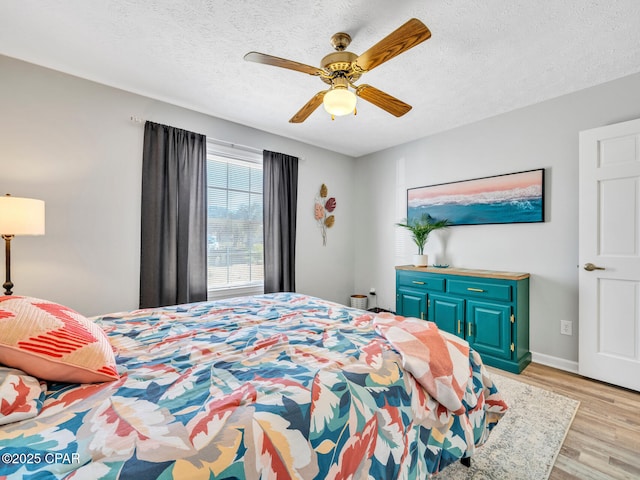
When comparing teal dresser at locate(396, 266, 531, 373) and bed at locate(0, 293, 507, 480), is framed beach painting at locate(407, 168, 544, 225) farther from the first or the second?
bed at locate(0, 293, 507, 480)

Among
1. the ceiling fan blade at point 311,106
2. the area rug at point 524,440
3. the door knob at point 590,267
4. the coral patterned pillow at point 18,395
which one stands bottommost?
the area rug at point 524,440

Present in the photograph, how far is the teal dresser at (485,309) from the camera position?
2.70 metres

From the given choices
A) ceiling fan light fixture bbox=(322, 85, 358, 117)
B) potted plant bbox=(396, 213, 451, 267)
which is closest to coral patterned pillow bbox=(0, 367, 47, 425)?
ceiling fan light fixture bbox=(322, 85, 358, 117)

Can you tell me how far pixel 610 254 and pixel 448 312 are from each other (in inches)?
56.3

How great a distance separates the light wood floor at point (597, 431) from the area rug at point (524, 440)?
5 cm

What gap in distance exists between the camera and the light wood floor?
1.53m

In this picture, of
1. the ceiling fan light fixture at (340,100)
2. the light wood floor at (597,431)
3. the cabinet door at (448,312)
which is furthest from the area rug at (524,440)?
the ceiling fan light fixture at (340,100)

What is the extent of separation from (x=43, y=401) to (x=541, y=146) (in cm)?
399

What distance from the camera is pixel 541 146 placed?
2918 mm

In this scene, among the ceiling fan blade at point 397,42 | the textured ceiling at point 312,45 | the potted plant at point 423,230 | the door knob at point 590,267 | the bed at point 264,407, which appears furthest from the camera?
the potted plant at point 423,230

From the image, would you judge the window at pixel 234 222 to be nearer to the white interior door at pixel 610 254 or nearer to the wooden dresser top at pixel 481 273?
the wooden dresser top at pixel 481 273

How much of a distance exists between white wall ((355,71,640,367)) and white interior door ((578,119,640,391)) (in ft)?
0.57

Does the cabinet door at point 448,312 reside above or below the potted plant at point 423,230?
below

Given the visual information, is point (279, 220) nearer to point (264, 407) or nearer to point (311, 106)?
point (311, 106)
